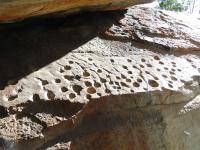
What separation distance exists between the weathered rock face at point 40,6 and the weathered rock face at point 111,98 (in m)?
0.20

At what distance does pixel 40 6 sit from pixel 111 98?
627 mm

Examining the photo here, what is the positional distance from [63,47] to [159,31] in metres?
0.77

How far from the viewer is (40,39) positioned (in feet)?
8.80

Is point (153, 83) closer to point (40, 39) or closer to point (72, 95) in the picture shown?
point (72, 95)

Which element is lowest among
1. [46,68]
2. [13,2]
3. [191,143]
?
[191,143]

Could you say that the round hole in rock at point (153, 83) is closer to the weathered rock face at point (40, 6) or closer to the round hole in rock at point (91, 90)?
the round hole in rock at point (91, 90)

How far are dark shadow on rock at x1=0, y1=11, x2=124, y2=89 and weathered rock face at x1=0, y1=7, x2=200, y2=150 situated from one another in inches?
1.3

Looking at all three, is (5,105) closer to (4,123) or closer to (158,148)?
(4,123)

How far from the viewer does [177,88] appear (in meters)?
2.59

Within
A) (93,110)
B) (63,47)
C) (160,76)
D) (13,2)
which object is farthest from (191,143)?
(13,2)

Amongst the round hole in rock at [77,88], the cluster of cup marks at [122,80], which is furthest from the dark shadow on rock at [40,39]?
the round hole in rock at [77,88]

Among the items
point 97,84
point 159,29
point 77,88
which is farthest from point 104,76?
point 159,29

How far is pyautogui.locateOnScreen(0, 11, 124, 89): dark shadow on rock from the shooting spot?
2.42 metres

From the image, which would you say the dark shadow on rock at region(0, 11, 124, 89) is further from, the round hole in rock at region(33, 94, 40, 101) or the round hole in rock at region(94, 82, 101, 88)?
the round hole in rock at region(94, 82, 101, 88)
